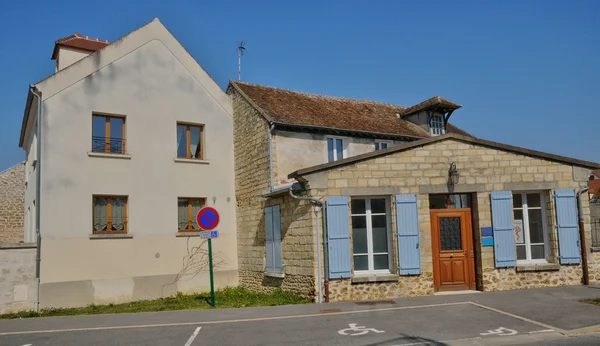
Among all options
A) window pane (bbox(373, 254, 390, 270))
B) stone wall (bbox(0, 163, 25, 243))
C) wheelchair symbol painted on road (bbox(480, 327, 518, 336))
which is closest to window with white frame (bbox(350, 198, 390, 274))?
window pane (bbox(373, 254, 390, 270))

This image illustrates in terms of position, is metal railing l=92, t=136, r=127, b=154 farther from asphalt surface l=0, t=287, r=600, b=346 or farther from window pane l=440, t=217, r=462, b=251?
window pane l=440, t=217, r=462, b=251

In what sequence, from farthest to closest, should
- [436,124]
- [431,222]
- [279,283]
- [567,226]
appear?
[436,124] → [279,283] → [567,226] → [431,222]

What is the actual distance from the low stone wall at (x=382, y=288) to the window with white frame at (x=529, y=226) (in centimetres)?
276

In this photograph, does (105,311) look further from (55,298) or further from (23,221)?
(23,221)

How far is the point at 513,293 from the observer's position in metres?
12.1

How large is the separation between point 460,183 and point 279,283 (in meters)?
5.48

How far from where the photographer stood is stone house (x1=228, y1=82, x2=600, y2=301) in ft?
40.1

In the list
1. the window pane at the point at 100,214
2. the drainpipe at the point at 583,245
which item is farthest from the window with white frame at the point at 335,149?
the window pane at the point at 100,214

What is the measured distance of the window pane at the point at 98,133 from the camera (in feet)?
49.4

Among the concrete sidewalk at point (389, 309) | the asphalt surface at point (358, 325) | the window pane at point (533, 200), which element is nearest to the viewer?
the asphalt surface at point (358, 325)

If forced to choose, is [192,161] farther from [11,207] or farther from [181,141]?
[11,207]

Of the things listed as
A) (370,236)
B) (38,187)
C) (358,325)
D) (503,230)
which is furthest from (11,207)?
(503,230)

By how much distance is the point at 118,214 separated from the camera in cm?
1514

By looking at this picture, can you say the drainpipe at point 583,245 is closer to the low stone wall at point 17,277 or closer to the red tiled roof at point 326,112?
the red tiled roof at point 326,112
